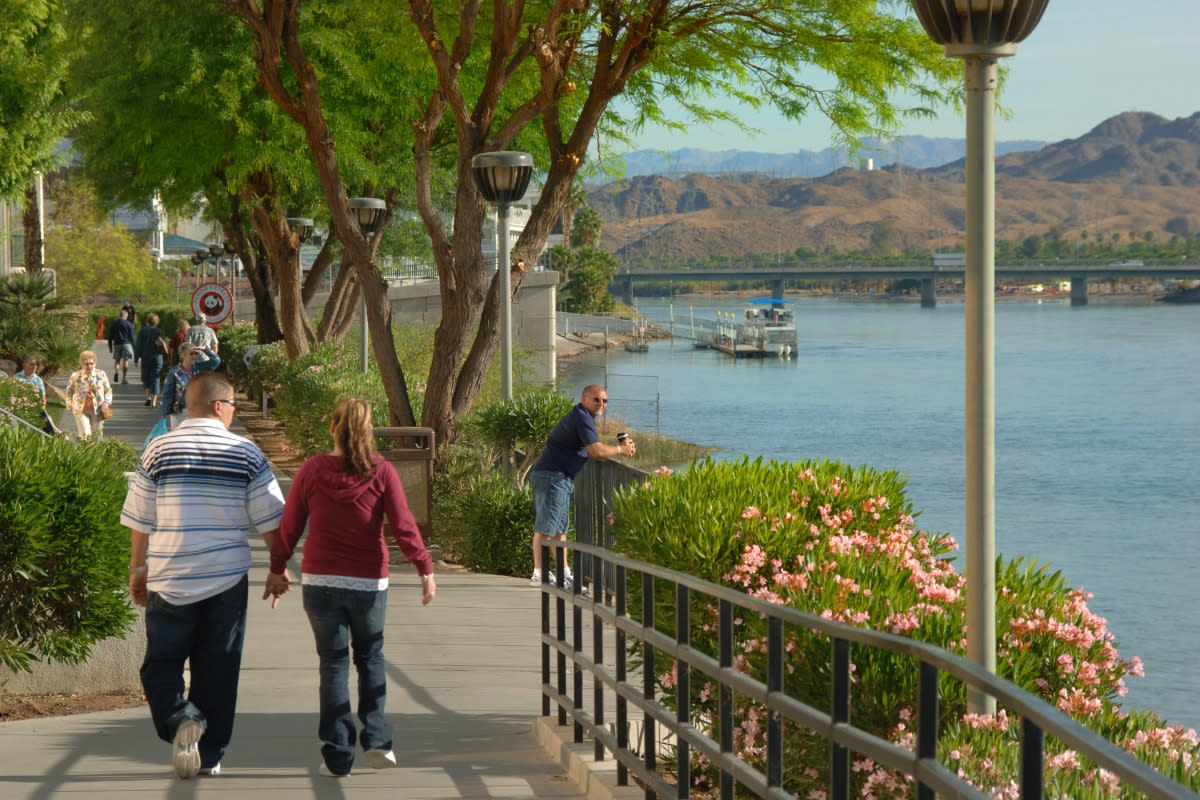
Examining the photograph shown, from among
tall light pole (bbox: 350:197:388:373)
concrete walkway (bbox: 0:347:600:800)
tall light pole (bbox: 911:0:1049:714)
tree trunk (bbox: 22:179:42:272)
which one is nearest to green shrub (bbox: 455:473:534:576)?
concrete walkway (bbox: 0:347:600:800)

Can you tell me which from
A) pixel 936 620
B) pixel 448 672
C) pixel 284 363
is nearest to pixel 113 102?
pixel 284 363

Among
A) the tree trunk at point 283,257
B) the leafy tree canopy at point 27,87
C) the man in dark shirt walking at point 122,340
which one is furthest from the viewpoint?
the man in dark shirt walking at point 122,340

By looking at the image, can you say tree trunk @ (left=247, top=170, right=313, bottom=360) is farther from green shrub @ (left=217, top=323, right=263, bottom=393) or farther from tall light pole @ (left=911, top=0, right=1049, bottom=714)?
tall light pole @ (left=911, top=0, right=1049, bottom=714)

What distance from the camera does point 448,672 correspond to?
30.7 feet

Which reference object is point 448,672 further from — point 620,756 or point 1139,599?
point 1139,599

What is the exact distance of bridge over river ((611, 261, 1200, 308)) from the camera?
135500 millimetres

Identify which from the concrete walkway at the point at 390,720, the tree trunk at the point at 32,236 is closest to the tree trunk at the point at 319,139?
the concrete walkway at the point at 390,720

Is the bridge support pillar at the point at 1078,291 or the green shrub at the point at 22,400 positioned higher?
the bridge support pillar at the point at 1078,291

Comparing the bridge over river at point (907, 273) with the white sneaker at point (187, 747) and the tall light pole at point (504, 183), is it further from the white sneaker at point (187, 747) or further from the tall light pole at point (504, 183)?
the white sneaker at point (187, 747)

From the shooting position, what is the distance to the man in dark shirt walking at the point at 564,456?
12195 millimetres

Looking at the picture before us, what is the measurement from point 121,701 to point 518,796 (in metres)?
2.97

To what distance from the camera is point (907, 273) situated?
143m

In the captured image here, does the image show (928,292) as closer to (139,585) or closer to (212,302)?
(212,302)

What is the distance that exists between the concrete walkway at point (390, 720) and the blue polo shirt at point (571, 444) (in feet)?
4.27
